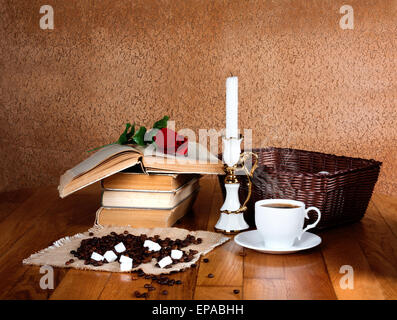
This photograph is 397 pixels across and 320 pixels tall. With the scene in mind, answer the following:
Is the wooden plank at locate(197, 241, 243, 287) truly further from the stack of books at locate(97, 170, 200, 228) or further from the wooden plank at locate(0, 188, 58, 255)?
the wooden plank at locate(0, 188, 58, 255)

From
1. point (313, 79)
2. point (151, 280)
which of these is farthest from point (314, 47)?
point (151, 280)

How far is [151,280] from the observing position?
77 cm

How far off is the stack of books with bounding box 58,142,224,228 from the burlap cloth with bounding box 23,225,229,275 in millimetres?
34

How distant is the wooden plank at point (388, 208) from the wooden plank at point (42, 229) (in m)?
0.64

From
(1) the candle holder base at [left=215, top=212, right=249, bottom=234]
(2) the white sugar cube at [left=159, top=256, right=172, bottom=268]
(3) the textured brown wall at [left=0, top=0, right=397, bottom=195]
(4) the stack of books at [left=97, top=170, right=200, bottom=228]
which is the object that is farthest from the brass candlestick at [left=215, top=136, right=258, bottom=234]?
→ (3) the textured brown wall at [left=0, top=0, right=397, bottom=195]

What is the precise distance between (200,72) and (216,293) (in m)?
1.28

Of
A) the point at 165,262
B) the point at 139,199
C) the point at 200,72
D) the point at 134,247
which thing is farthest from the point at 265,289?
the point at 200,72

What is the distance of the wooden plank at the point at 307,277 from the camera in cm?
71

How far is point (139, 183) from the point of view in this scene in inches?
42.4

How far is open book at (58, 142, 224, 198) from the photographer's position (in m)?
1.04

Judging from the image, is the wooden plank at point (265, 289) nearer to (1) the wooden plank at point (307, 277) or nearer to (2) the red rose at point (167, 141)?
(1) the wooden plank at point (307, 277)

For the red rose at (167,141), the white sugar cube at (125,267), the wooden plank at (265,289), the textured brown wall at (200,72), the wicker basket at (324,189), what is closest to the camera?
the wooden plank at (265,289)

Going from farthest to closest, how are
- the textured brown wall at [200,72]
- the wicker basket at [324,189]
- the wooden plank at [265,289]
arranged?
the textured brown wall at [200,72] < the wicker basket at [324,189] < the wooden plank at [265,289]

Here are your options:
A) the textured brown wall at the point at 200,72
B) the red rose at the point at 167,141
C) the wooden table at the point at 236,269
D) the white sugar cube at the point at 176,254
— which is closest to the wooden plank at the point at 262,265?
the wooden table at the point at 236,269
